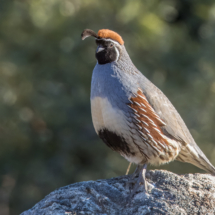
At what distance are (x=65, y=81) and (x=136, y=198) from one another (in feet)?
15.3

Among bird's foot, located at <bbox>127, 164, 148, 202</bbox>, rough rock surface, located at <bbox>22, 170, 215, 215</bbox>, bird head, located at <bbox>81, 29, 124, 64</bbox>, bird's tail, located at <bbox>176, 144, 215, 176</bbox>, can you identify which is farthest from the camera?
bird's tail, located at <bbox>176, 144, 215, 176</bbox>

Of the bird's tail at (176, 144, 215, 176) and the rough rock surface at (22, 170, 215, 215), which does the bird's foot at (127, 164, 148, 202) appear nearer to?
the rough rock surface at (22, 170, 215, 215)

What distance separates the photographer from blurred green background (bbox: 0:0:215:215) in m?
7.27

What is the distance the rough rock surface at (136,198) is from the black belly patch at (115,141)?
344 mm

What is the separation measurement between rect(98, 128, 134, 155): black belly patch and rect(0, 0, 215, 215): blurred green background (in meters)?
3.72

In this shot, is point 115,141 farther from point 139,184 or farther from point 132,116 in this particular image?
point 139,184

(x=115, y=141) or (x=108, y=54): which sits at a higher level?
(x=108, y=54)

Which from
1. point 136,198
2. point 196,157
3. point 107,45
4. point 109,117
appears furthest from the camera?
point 196,157

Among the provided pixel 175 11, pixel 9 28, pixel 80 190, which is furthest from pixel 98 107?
pixel 175 11

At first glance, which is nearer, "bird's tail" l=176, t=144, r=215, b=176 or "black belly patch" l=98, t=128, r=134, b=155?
"black belly patch" l=98, t=128, r=134, b=155

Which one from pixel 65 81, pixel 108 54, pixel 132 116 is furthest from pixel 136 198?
pixel 65 81

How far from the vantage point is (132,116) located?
341cm

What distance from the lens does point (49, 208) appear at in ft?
9.58

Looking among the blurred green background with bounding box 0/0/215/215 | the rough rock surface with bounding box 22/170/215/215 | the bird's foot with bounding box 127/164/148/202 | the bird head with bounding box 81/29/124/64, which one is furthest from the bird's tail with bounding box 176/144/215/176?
the blurred green background with bounding box 0/0/215/215
